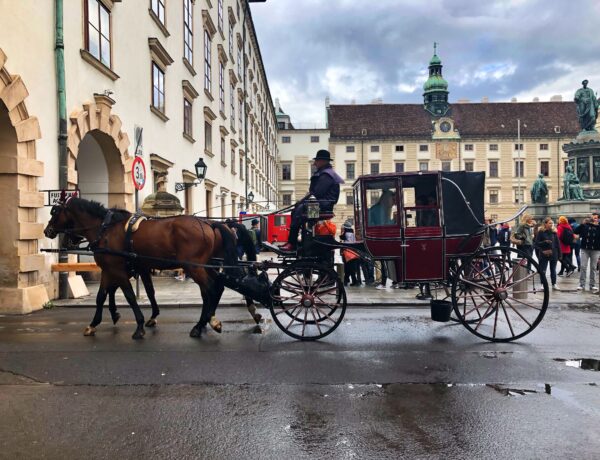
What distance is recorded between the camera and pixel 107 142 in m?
12.2

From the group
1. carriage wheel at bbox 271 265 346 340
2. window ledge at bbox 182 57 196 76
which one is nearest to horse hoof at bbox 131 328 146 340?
carriage wheel at bbox 271 265 346 340

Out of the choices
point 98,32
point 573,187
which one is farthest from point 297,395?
point 573,187

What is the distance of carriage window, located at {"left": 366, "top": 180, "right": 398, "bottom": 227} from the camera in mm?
6480

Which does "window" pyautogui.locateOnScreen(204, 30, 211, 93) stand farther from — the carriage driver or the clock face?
the clock face

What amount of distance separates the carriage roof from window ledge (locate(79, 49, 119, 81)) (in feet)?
25.3

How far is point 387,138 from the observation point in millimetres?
76812

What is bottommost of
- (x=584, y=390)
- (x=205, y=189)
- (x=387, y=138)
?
(x=584, y=390)

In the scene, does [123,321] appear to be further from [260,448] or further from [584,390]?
[584,390]

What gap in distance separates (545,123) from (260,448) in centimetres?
8709

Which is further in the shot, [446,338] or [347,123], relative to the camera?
[347,123]

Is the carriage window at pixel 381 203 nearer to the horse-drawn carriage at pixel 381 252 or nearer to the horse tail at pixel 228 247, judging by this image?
the horse-drawn carriage at pixel 381 252

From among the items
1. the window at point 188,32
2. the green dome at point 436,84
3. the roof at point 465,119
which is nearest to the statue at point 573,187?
the window at point 188,32

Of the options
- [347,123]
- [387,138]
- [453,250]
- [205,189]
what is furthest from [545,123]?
[453,250]

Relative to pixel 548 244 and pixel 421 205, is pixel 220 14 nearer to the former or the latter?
pixel 548 244
